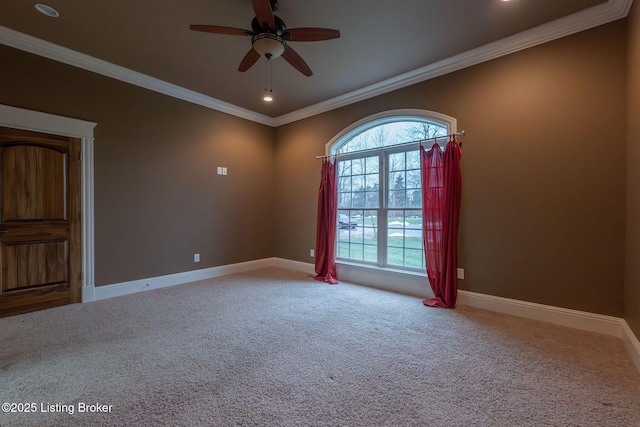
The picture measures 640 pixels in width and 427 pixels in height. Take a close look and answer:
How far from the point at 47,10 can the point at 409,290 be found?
490cm

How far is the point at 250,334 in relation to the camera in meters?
2.47

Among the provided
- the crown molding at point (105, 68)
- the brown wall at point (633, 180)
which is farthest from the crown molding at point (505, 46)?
the crown molding at point (105, 68)

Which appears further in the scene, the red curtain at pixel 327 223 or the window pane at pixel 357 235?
the red curtain at pixel 327 223

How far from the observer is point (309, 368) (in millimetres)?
1938

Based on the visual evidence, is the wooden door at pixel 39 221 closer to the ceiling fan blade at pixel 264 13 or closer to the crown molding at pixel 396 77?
the crown molding at pixel 396 77

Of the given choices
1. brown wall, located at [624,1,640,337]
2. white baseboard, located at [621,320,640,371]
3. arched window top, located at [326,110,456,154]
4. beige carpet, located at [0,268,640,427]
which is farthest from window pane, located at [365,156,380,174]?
white baseboard, located at [621,320,640,371]

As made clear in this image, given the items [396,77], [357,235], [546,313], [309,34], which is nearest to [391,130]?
[396,77]

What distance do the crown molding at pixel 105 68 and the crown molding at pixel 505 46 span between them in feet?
6.69

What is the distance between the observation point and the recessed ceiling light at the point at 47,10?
240 cm

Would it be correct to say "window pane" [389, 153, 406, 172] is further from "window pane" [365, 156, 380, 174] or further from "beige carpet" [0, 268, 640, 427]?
"beige carpet" [0, 268, 640, 427]

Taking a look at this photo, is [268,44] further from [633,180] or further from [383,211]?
[633,180]

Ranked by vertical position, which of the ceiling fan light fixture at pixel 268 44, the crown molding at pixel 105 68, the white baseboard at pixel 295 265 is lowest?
the white baseboard at pixel 295 265

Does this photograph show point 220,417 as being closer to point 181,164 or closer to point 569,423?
point 569,423

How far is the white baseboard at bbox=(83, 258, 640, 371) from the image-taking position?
Result: 95.7 inches
